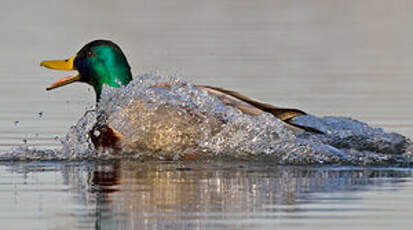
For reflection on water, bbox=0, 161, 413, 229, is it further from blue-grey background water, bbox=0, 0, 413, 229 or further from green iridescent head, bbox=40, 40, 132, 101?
green iridescent head, bbox=40, 40, 132, 101

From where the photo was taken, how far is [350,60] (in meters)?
19.6

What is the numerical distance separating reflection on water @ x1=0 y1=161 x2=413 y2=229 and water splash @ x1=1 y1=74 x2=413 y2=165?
303 millimetres

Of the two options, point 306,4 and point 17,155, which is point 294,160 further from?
point 306,4

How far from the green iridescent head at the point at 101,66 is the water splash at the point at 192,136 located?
42 cm

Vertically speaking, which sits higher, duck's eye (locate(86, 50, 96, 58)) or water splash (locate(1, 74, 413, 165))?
duck's eye (locate(86, 50, 96, 58))

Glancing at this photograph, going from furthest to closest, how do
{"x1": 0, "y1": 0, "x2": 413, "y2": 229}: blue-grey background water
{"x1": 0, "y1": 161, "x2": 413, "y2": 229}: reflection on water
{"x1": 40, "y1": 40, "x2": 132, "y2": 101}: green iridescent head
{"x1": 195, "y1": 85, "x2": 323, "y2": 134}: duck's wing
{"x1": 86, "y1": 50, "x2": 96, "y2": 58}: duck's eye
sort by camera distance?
{"x1": 86, "y1": 50, "x2": 96, "y2": 58}: duck's eye
{"x1": 40, "y1": 40, "x2": 132, "y2": 101}: green iridescent head
{"x1": 195, "y1": 85, "x2": 323, "y2": 134}: duck's wing
{"x1": 0, "y1": 0, "x2": 413, "y2": 229}: blue-grey background water
{"x1": 0, "y1": 161, "x2": 413, "y2": 229}: reflection on water

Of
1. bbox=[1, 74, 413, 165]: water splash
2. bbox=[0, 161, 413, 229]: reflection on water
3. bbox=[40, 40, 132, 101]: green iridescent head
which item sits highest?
bbox=[40, 40, 132, 101]: green iridescent head

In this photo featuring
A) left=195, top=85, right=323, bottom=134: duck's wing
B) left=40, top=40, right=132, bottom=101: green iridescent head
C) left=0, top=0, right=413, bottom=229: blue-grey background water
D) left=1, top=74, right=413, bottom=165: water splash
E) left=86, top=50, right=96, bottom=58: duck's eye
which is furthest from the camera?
left=86, top=50, right=96, bottom=58: duck's eye

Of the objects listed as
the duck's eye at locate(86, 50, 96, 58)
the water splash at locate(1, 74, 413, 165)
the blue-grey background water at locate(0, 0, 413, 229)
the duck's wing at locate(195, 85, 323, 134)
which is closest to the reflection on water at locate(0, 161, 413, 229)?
the blue-grey background water at locate(0, 0, 413, 229)

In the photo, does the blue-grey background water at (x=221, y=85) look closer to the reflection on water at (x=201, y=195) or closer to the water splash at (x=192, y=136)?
the reflection on water at (x=201, y=195)

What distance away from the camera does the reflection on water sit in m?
8.25

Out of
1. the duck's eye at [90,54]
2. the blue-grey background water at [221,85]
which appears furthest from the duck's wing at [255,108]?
the duck's eye at [90,54]

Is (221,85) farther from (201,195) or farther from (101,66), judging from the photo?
(201,195)

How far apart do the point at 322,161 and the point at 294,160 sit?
20 centimetres
